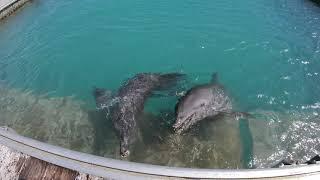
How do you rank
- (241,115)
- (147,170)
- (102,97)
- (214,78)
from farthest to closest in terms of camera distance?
(214,78)
(102,97)
(241,115)
(147,170)

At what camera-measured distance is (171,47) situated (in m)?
11.4

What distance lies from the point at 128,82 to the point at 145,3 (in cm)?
469

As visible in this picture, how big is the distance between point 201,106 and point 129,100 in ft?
5.01

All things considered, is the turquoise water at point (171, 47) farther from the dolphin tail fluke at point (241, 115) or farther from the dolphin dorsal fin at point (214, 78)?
the dolphin tail fluke at point (241, 115)

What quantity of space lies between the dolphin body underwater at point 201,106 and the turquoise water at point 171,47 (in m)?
0.59

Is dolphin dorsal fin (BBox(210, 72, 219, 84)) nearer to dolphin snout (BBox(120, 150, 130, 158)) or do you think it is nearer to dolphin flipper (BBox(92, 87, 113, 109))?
dolphin flipper (BBox(92, 87, 113, 109))

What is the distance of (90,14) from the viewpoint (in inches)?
519

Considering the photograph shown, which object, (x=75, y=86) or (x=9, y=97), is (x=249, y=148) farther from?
(x=9, y=97)

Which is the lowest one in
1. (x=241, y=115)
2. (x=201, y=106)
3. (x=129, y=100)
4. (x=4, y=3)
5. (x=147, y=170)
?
(x=241, y=115)

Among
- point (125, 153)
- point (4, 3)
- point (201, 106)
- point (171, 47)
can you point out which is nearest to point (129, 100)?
point (201, 106)

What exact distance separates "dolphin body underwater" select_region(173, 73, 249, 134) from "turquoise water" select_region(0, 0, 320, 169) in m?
0.59

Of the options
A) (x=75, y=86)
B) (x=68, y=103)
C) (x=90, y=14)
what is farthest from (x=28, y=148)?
(x=90, y=14)

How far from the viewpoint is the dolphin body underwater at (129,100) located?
26.0 feet

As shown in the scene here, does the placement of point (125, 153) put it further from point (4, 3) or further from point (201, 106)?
point (4, 3)
